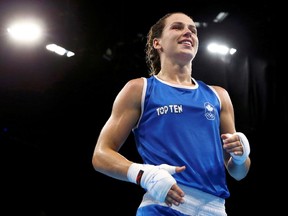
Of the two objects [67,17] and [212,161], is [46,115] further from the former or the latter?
[212,161]

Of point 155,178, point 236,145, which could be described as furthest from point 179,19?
point 155,178

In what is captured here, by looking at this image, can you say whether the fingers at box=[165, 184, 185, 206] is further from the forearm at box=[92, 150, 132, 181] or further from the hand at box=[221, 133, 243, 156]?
the hand at box=[221, 133, 243, 156]

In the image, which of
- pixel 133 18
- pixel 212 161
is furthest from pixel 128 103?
pixel 133 18

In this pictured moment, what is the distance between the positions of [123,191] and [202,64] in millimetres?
2481

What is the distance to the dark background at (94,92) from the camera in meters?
4.91

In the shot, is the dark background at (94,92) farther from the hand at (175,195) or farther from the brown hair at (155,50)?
the hand at (175,195)

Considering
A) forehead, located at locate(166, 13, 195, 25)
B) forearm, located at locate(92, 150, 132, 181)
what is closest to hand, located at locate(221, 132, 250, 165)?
forearm, located at locate(92, 150, 132, 181)

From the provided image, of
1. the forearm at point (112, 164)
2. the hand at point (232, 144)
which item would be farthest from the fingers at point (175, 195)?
the hand at point (232, 144)

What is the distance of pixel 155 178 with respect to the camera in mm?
1420

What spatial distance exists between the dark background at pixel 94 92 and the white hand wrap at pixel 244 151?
3.21 metres

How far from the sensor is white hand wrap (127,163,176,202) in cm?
140

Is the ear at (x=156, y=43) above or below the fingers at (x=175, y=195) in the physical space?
above

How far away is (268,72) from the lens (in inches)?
197

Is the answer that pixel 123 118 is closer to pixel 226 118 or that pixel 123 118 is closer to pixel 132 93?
pixel 132 93
